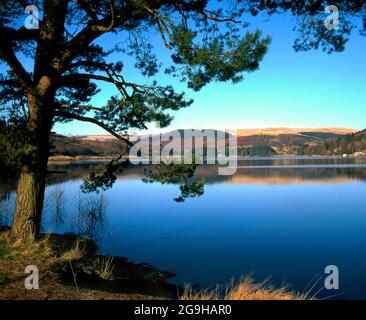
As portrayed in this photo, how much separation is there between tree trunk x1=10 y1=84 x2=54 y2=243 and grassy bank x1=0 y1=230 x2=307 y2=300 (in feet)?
1.36

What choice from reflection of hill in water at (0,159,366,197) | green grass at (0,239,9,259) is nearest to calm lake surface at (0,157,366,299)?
green grass at (0,239,9,259)

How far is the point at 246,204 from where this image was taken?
24.4m

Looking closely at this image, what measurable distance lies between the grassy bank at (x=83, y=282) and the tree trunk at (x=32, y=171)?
41cm

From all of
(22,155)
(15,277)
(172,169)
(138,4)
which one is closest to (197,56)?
(138,4)

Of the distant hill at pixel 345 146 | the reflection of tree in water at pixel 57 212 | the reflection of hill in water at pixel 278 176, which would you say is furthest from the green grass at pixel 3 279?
the distant hill at pixel 345 146

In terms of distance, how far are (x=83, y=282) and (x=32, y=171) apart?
9.14 ft

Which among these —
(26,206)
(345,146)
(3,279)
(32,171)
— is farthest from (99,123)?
(345,146)

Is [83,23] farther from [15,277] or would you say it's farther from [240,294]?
[240,294]

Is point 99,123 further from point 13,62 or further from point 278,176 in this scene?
point 278,176

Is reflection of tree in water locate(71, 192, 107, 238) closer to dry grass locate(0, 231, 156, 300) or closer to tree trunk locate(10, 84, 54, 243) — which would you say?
tree trunk locate(10, 84, 54, 243)

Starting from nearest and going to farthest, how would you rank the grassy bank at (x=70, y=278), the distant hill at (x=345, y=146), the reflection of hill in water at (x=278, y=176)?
the grassy bank at (x=70, y=278)
the reflection of hill in water at (x=278, y=176)
the distant hill at (x=345, y=146)

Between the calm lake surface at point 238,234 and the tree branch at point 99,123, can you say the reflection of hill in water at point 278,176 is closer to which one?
the calm lake surface at point 238,234

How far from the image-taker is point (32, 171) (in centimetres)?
764

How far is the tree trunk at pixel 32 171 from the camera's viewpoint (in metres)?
7.62
